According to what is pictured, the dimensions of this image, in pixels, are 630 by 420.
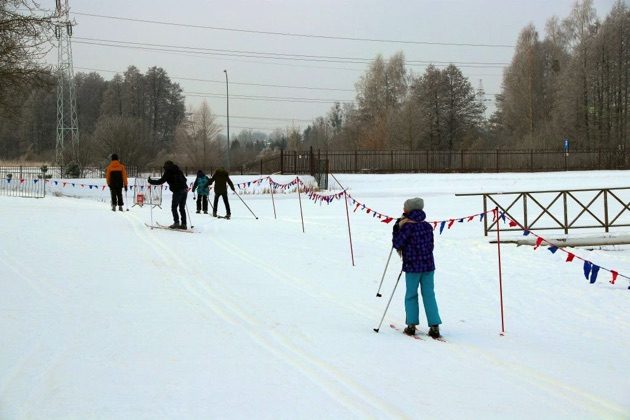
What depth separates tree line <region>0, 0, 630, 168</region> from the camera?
59219 millimetres

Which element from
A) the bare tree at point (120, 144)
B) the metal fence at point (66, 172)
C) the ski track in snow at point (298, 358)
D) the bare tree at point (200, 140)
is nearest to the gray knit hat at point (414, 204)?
the ski track in snow at point (298, 358)

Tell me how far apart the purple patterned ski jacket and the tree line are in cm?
3925

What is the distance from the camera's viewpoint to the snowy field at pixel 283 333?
17.8 ft

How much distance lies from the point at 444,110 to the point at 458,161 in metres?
17.2

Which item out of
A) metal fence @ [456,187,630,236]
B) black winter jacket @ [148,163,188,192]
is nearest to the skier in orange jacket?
black winter jacket @ [148,163,188,192]

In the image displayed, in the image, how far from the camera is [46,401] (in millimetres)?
5211

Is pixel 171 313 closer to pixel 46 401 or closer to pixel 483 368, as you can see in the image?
pixel 46 401

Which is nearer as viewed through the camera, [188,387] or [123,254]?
[188,387]

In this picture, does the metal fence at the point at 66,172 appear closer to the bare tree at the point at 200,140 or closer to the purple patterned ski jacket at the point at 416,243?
the bare tree at the point at 200,140

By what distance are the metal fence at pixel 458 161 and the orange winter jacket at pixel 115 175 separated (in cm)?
2512

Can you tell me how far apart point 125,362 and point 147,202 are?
24.3m

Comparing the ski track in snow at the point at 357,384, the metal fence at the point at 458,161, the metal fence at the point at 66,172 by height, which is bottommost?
the ski track in snow at the point at 357,384

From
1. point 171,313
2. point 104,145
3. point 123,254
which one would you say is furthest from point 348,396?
point 104,145

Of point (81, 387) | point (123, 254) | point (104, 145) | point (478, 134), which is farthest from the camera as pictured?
point (478, 134)
